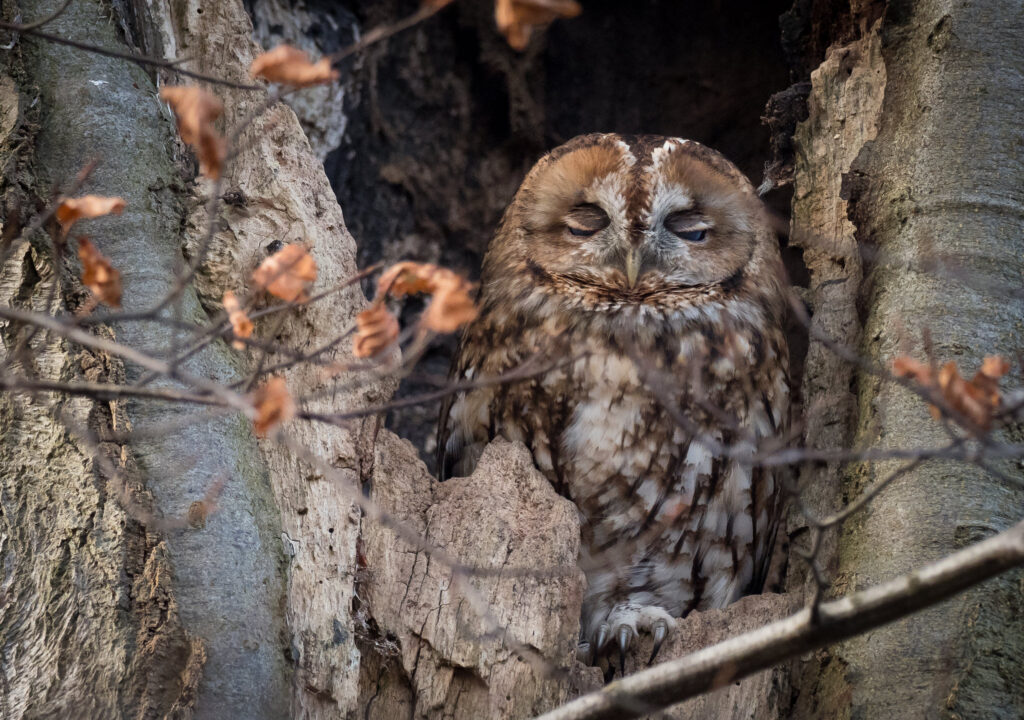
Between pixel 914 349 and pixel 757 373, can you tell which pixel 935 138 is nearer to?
pixel 914 349

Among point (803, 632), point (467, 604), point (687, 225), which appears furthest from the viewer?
point (687, 225)

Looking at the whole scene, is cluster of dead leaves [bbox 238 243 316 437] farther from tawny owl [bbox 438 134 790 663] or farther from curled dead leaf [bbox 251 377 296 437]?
tawny owl [bbox 438 134 790 663]

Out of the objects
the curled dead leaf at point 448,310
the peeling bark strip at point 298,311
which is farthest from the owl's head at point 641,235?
the curled dead leaf at point 448,310

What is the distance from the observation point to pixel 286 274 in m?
1.69

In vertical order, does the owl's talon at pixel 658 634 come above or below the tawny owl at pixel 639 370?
below

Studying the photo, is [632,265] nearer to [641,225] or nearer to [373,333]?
[641,225]

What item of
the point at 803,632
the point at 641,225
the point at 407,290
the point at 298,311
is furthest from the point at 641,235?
the point at 803,632

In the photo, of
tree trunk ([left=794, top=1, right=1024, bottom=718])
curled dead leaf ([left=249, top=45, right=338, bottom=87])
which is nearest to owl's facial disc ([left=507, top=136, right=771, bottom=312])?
tree trunk ([left=794, top=1, right=1024, bottom=718])

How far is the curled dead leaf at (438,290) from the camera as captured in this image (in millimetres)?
1501

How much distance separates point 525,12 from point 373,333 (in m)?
0.53

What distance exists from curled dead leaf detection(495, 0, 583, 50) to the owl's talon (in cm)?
147

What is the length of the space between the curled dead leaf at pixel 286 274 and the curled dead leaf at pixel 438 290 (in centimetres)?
16

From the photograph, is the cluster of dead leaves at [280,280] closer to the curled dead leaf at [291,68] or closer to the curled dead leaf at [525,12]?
the curled dead leaf at [291,68]

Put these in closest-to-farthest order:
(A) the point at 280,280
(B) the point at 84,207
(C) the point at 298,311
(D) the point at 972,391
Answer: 1. (D) the point at 972,391
2. (B) the point at 84,207
3. (A) the point at 280,280
4. (C) the point at 298,311
